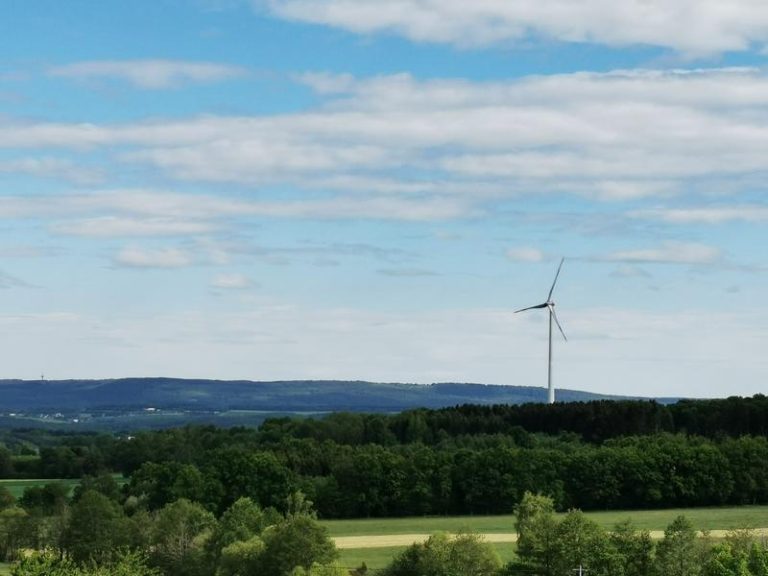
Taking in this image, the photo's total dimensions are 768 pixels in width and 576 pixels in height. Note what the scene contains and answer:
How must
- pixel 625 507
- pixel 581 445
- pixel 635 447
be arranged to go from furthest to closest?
pixel 581 445 < pixel 635 447 < pixel 625 507

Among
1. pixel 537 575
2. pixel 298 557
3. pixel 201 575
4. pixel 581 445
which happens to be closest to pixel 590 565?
pixel 537 575

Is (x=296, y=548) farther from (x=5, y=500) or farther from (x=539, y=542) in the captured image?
(x=5, y=500)

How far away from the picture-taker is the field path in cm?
11850

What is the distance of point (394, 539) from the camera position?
124125 millimetres

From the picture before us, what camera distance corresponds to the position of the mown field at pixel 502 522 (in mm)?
125688

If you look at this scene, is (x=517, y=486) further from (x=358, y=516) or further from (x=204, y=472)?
(x=204, y=472)

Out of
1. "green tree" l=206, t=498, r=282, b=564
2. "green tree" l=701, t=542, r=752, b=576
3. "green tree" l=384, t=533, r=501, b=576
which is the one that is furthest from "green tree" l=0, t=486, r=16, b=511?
"green tree" l=701, t=542, r=752, b=576

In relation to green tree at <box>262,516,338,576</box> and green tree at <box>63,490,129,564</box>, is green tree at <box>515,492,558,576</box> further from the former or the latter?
green tree at <box>63,490,129,564</box>

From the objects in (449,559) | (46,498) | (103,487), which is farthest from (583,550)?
(103,487)

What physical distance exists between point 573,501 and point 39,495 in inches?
2289

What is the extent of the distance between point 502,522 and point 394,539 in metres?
20.8

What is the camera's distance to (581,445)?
622ft

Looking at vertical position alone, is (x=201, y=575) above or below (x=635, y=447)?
below

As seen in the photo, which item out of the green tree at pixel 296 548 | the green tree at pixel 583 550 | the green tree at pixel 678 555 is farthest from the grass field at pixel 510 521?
the green tree at pixel 678 555
